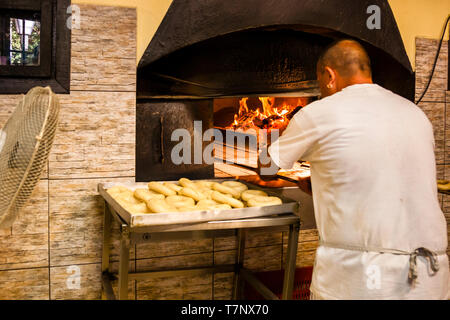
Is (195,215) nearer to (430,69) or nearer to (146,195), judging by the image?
(146,195)

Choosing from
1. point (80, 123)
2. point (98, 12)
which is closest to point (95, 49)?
point (98, 12)

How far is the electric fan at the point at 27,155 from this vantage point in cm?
136

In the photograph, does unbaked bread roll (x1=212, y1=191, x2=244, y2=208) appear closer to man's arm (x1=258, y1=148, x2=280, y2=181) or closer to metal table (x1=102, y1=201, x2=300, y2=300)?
metal table (x1=102, y1=201, x2=300, y2=300)

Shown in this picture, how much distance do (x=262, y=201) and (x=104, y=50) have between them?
A: 1.29m

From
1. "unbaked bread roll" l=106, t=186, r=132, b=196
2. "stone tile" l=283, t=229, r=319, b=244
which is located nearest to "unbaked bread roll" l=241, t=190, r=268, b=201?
"unbaked bread roll" l=106, t=186, r=132, b=196

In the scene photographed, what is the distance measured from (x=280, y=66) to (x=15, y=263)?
2.07m

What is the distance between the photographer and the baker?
5.94 feet

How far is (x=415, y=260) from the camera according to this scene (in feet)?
5.98

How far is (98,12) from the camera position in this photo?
2.56 m

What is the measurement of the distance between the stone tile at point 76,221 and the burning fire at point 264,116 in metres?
1.02

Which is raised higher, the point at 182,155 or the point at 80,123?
the point at 80,123

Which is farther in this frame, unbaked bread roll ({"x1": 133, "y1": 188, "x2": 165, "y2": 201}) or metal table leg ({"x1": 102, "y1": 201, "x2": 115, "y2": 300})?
metal table leg ({"x1": 102, "y1": 201, "x2": 115, "y2": 300})

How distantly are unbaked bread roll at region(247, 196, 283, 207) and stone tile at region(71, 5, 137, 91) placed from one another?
3.42 ft
